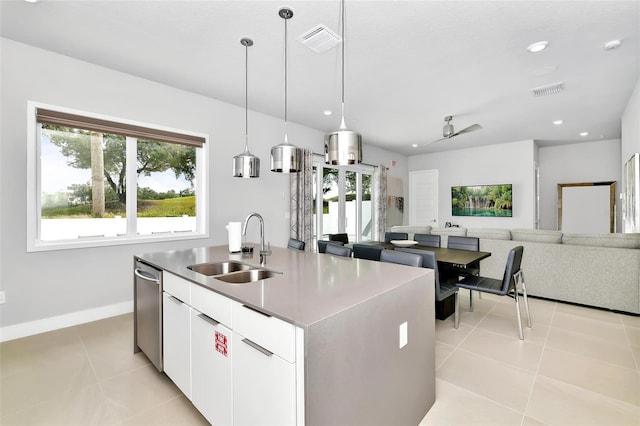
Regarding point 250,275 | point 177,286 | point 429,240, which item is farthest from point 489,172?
point 177,286

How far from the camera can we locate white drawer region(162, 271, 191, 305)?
1736mm

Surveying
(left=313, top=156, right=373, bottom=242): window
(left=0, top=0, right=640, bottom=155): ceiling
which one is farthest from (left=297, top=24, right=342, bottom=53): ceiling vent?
(left=313, top=156, right=373, bottom=242): window

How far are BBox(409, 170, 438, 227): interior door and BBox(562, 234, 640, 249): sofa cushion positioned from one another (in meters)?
4.12

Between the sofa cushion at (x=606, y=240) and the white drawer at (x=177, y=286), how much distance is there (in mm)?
4508

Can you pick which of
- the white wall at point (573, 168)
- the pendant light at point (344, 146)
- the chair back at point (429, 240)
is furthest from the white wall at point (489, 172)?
the pendant light at point (344, 146)

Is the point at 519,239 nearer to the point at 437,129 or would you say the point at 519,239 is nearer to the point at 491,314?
the point at 491,314

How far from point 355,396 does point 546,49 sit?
341 cm

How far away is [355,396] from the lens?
4.01 feet

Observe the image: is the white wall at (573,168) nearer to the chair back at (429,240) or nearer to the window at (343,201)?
the window at (343,201)

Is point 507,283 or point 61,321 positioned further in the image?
point 61,321

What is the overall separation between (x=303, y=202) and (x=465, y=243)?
263 centimetres

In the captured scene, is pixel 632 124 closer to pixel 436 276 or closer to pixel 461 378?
Result: pixel 436 276

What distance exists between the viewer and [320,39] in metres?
2.51

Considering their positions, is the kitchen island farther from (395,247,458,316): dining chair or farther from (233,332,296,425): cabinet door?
(395,247,458,316): dining chair
